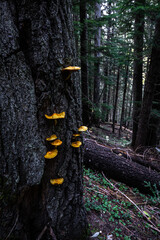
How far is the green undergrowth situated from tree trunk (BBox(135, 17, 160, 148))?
2886 millimetres

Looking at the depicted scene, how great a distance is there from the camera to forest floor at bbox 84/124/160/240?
2.19 meters

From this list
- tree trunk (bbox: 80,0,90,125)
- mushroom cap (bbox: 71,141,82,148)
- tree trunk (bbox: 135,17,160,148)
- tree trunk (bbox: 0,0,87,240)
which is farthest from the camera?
tree trunk (bbox: 80,0,90,125)

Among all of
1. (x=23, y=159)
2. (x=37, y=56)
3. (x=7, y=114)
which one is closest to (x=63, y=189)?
(x=23, y=159)

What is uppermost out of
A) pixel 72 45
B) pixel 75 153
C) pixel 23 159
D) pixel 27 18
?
pixel 27 18

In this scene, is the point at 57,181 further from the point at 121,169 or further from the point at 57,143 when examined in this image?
the point at 121,169

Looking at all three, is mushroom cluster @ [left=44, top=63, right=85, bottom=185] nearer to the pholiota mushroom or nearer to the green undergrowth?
the pholiota mushroom

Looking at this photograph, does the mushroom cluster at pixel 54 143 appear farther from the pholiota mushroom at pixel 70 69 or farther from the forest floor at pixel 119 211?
the forest floor at pixel 119 211

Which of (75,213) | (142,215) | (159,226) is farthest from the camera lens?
(142,215)

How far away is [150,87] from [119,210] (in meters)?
4.65

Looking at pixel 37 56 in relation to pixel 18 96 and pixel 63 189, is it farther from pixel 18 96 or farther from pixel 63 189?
pixel 63 189

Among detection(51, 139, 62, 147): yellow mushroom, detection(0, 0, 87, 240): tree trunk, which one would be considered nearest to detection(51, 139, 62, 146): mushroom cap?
detection(51, 139, 62, 147): yellow mushroom

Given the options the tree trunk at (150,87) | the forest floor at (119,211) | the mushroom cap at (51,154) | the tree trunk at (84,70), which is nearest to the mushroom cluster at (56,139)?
the mushroom cap at (51,154)

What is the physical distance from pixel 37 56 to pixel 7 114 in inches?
24.1

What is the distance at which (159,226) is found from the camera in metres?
2.55
